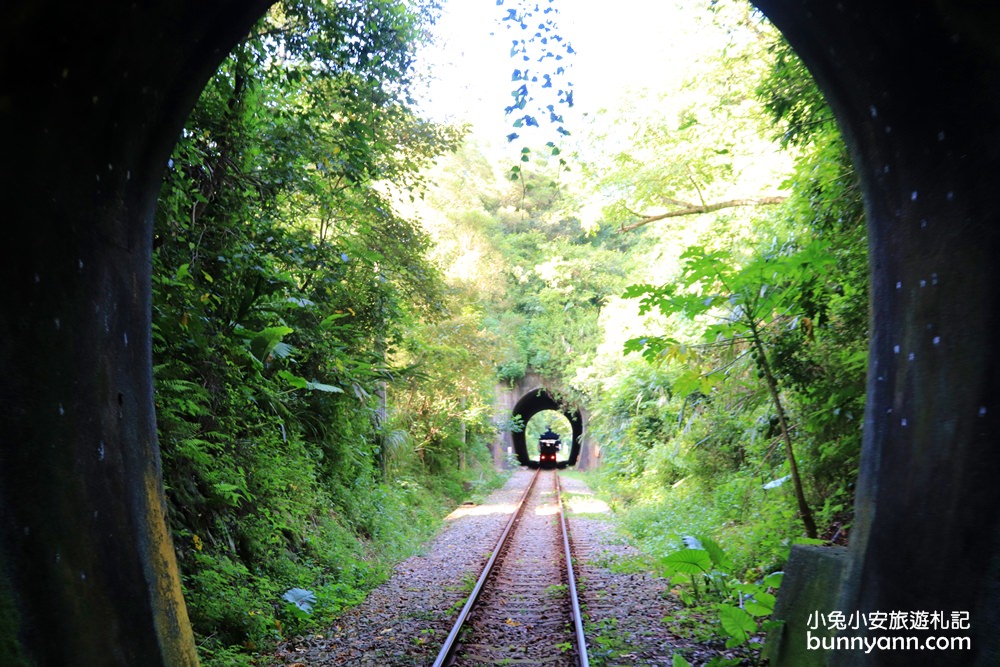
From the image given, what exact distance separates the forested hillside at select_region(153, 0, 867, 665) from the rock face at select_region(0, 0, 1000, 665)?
2.40m

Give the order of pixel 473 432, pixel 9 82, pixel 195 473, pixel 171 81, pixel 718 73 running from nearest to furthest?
pixel 9 82
pixel 171 81
pixel 195 473
pixel 718 73
pixel 473 432

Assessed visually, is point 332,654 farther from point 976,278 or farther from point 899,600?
point 976,278

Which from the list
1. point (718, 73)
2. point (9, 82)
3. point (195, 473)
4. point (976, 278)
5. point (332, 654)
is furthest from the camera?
point (718, 73)

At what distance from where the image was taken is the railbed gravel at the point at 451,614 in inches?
240

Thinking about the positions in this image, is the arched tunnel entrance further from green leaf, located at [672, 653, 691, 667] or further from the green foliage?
green leaf, located at [672, 653, 691, 667]

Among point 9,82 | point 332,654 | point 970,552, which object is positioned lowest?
point 332,654

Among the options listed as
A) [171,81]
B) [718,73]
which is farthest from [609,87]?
[171,81]

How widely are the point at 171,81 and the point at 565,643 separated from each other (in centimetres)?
554

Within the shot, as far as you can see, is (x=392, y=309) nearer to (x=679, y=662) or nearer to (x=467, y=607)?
(x=467, y=607)

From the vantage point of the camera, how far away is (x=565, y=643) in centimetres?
645

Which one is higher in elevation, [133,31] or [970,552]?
[133,31]

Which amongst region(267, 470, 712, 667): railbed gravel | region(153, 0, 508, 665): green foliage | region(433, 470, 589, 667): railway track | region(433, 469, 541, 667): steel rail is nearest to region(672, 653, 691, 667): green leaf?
region(267, 470, 712, 667): railbed gravel

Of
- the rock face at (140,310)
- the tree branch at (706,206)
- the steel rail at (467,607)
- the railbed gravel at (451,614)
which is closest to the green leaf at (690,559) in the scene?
the railbed gravel at (451,614)

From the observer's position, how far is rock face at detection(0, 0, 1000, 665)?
288 cm
